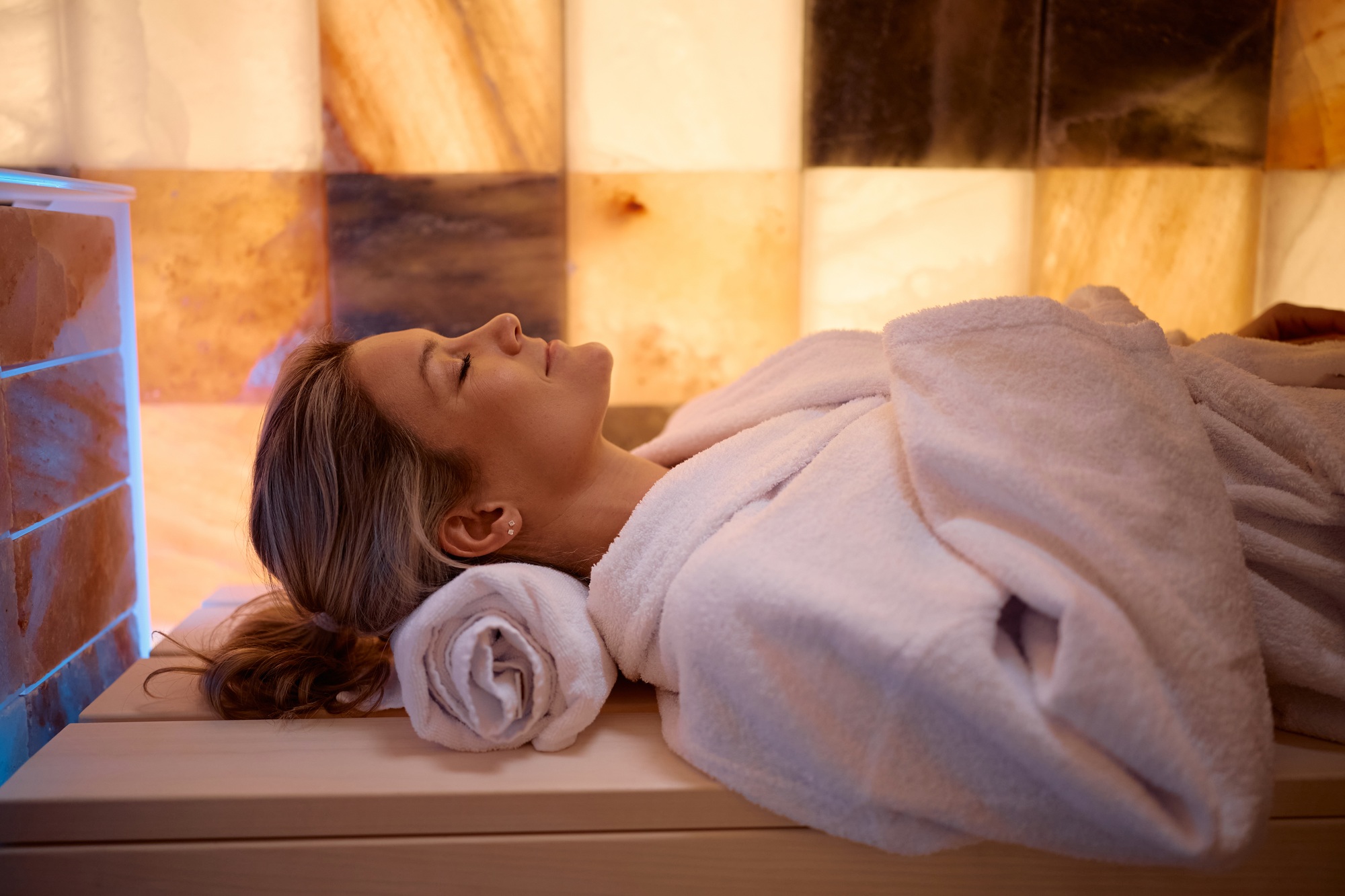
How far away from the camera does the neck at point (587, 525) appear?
113 centimetres

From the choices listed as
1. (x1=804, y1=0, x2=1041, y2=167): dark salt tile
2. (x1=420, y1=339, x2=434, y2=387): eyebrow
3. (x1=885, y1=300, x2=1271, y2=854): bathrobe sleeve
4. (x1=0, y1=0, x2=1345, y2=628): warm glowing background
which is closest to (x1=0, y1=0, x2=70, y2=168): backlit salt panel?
(x1=0, y1=0, x2=1345, y2=628): warm glowing background

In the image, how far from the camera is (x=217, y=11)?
154 centimetres

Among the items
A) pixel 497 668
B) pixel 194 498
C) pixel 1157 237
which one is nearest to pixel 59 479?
pixel 194 498

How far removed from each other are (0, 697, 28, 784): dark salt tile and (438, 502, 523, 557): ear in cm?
51

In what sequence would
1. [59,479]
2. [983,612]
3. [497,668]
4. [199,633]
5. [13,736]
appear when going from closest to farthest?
[983,612] < [497,668] < [13,736] < [59,479] < [199,633]

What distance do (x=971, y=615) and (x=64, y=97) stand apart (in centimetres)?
164

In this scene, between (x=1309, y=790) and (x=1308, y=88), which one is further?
(x=1308, y=88)

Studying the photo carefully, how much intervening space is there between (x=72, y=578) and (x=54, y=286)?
0.37 m

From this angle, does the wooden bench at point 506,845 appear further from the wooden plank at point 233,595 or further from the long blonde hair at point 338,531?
the wooden plank at point 233,595

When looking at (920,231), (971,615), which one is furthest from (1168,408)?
(920,231)

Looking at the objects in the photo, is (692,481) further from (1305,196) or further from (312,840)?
(1305,196)

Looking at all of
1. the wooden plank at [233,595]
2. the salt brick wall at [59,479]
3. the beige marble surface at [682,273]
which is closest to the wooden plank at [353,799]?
the salt brick wall at [59,479]

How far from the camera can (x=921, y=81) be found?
1634 mm

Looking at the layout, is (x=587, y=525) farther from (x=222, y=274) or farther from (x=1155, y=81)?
(x=1155, y=81)
